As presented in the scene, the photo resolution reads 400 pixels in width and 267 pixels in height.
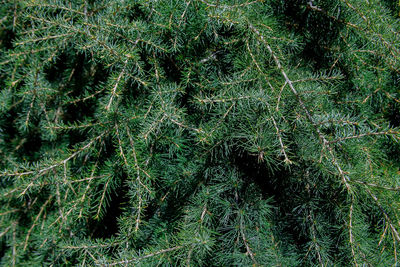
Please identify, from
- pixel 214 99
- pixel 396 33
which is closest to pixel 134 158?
pixel 214 99

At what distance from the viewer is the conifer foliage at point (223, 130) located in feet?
2.23

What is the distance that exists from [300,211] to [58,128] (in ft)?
2.42

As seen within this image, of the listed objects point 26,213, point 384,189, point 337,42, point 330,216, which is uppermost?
point 337,42

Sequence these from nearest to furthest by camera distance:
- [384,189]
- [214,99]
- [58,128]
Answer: [384,189] < [214,99] < [58,128]

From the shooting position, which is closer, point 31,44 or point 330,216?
point 330,216

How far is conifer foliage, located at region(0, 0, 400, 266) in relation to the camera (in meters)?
0.68

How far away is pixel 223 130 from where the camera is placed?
75cm

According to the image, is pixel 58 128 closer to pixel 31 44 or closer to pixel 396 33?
pixel 31 44

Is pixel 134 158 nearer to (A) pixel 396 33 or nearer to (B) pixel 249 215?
(B) pixel 249 215

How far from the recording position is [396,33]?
76cm

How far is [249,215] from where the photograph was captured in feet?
2.57

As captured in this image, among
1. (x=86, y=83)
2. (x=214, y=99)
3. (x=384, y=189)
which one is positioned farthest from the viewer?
(x=86, y=83)

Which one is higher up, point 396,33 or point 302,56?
point 396,33

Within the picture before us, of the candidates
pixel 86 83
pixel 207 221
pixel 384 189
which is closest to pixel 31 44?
pixel 86 83
